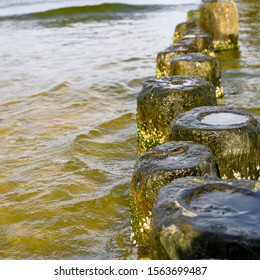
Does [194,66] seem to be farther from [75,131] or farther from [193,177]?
[193,177]

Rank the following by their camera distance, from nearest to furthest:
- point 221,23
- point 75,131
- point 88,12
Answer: point 75,131
point 221,23
point 88,12

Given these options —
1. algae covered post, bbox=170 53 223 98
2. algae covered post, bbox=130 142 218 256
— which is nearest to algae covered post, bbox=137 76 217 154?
algae covered post, bbox=130 142 218 256

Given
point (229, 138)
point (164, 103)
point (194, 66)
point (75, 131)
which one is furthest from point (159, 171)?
point (75, 131)

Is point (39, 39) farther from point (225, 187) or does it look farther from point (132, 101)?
point (225, 187)

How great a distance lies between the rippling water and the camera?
3.28 m

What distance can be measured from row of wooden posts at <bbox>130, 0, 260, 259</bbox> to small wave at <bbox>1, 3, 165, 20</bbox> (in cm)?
1421

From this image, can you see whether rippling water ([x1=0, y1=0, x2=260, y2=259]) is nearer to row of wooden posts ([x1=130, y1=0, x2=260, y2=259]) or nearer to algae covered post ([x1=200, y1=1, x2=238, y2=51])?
algae covered post ([x1=200, y1=1, x2=238, y2=51])

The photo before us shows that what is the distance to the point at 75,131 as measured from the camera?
5.47m

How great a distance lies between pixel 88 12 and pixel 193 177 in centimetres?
1777

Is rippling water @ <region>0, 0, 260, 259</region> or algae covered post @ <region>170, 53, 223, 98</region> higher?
algae covered post @ <region>170, 53, 223, 98</region>

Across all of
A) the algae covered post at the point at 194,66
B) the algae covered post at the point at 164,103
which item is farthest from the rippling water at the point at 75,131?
the algae covered post at the point at 194,66

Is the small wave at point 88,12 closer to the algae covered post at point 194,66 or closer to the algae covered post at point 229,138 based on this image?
the algae covered post at point 194,66

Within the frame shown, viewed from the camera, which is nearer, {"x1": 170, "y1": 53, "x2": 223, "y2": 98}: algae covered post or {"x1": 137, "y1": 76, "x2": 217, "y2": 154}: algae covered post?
{"x1": 137, "y1": 76, "x2": 217, "y2": 154}: algae covered post

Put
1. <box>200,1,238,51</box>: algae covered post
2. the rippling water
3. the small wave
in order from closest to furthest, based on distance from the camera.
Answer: the rippling water → <box>200,1,238,51</box>: algae covered post → the small wave
